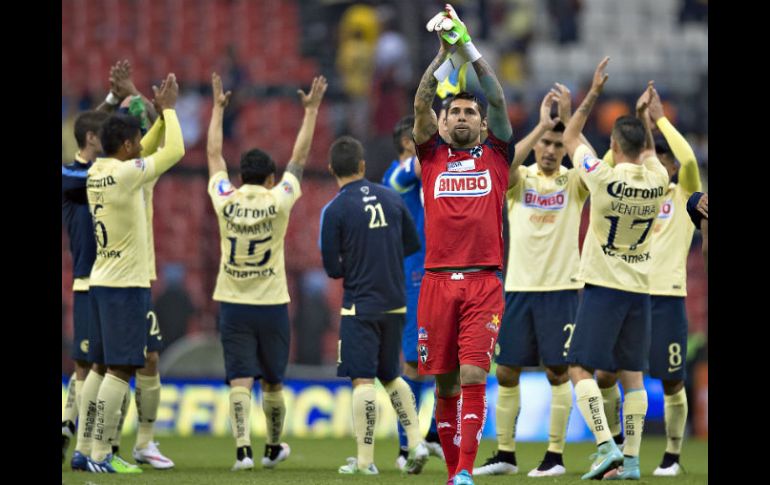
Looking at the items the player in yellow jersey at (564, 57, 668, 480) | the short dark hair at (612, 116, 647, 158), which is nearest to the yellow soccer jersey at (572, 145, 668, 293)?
the player in yellow jersey at (564, 57, 668, 480)

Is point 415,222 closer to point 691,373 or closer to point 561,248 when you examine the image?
point 561,248

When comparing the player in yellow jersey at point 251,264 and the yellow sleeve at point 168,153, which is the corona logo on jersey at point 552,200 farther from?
the yellow sleeve at point 168,153

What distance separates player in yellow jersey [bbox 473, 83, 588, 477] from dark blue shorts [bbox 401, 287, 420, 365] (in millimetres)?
974

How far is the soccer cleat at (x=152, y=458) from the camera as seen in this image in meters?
9.57

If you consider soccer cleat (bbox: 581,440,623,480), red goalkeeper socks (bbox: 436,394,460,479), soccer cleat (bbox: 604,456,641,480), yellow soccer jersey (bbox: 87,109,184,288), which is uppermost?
yellow soccer jersey (bbox: 87,109,184,288)

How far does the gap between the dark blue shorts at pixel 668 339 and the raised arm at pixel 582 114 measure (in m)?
1.78

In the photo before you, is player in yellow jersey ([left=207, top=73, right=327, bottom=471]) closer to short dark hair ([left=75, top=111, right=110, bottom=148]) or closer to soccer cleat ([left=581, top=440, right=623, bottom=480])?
short dark hair ([left=75, top=111, right=110, bottom=148])

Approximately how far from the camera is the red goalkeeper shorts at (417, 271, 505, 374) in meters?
7.02

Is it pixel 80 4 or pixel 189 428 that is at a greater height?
pixel 80 4

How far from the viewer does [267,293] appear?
959 centimetres

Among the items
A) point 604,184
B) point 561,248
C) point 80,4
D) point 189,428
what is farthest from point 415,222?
point 80,4

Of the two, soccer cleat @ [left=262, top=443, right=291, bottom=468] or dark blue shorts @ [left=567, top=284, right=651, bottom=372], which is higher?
dark blue shorts @ [left=567, top=284, right=651, bottom=372]
